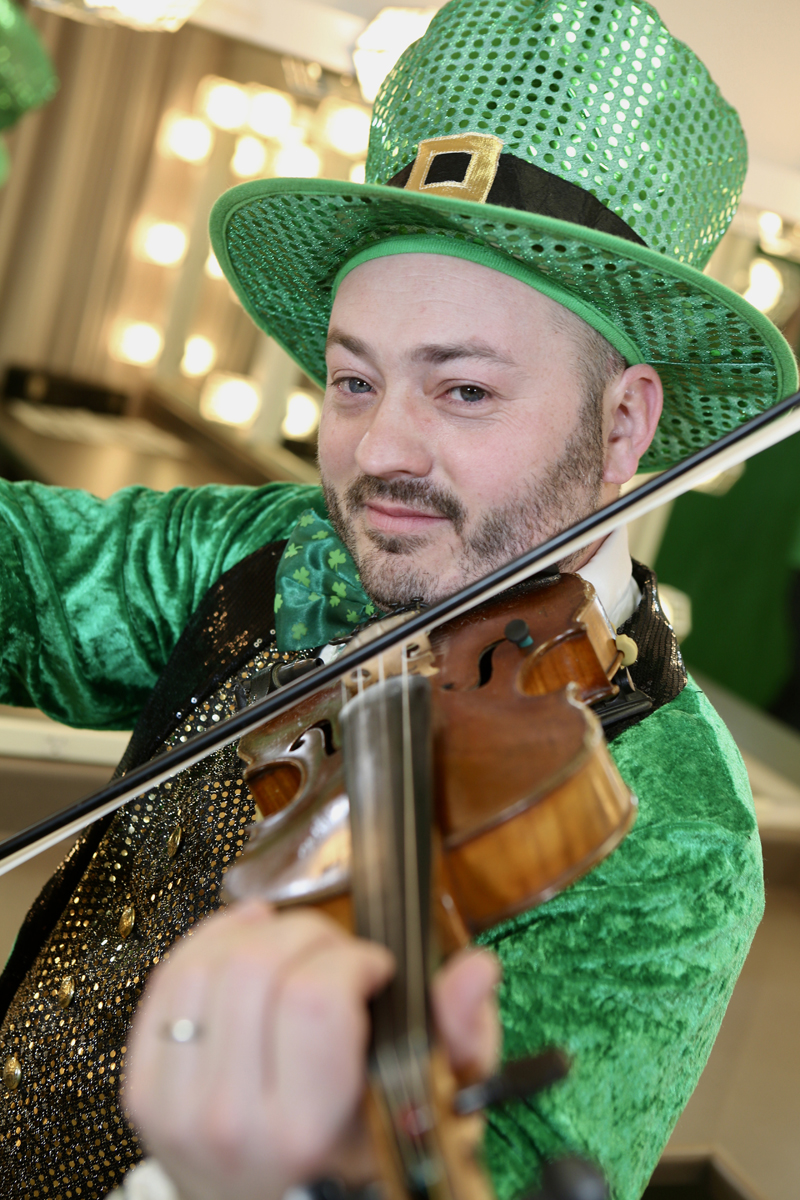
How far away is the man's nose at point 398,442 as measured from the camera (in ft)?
3.17

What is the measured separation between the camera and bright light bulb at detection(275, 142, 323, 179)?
418cm

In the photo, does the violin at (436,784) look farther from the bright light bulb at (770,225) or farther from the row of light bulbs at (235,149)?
the row of light bulbs at (235,149)

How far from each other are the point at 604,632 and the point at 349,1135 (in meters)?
0.48

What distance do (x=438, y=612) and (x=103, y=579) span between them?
0.60 metres

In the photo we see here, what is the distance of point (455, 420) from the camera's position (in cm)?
97

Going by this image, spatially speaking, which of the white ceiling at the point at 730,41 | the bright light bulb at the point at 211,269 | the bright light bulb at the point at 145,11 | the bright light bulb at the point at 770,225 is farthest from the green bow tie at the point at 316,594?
the bright light bulb at the point at 211,269

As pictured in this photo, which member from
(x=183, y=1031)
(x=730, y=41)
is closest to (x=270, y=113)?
(x=730, y=41)

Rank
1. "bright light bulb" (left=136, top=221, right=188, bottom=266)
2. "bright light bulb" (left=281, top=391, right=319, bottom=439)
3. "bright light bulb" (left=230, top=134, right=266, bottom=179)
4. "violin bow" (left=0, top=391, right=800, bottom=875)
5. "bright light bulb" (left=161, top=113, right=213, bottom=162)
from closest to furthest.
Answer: "violin bow" (left=0, top=391, right=800, bottom=875), "bright light bulb" (left=281, top=391, right=319, bottom=439), "bright light bulb" (left=230, top=134, right=266, bottom=179), "bright light bulb" (left=161, top=113, right=213, bottom=162), "bright light bulb" (left=136, top=221, right=188, bottom=266)

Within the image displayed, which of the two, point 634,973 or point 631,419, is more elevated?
point 631,419

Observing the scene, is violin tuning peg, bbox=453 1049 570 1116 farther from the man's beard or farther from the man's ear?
the man's ear

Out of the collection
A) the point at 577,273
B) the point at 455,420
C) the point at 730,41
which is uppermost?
the point at 730,41

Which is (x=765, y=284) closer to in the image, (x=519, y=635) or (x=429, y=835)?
(x=519, y=635)

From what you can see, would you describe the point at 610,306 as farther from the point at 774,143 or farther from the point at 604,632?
the point at 774,143

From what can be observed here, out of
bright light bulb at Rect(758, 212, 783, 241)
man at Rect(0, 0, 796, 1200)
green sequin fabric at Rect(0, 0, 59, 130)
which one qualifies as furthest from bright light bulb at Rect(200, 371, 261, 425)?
man at Rect(0, 0, 796, 1200)
